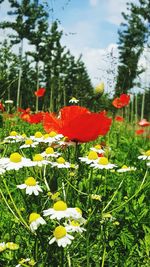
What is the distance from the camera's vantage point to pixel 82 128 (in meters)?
1.51

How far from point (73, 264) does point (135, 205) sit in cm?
68

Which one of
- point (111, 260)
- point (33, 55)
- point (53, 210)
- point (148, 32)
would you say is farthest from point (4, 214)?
point (33, 55)

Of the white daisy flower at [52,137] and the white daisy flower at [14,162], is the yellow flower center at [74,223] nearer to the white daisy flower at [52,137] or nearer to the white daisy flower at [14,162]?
the white daisy flower at [14,162]

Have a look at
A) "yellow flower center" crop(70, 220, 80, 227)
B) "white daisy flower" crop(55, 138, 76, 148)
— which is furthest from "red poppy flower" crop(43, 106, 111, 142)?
"yellow flower center" crop(70, 220, 80, 227)

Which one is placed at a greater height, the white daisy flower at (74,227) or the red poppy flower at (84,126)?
the red poppy flower at (84,126)

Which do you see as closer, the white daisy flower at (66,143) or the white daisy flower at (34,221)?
the white daisy flower at (34,221)

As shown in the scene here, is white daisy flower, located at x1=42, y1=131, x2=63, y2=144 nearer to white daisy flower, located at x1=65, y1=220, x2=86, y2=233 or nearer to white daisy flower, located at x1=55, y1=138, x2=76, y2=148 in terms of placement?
white daisy flower, located at x1=55, y1=138, x2=76, y2=148

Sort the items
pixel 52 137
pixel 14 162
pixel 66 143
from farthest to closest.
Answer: pixel 52 137 < pixel 66 143 < pixel 14 162

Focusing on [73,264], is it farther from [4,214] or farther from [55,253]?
[4,214]

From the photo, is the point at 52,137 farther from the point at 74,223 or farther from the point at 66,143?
the point at 74,223

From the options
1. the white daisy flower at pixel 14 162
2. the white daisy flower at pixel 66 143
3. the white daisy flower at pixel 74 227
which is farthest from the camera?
the white daisy flower at pixel 66 143

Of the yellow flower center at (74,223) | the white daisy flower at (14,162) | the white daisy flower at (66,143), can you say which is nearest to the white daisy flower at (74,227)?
the yellow flower center at (74,223)

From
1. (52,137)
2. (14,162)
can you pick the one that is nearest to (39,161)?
(14,162)

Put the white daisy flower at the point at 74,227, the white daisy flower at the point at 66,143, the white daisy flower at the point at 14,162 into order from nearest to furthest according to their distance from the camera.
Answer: the white daisy flower at the point at 74,227 → the white daisy flower at the point at 14,162 → the white daisy flower at the point at 66,143
